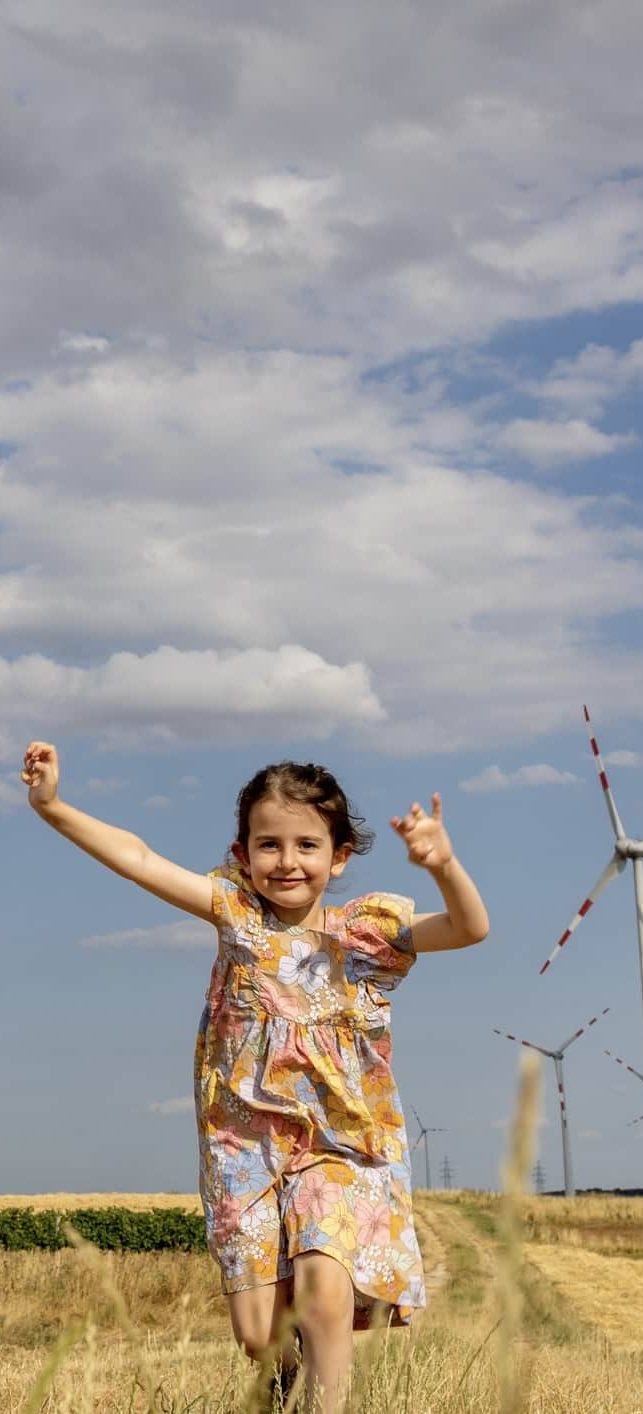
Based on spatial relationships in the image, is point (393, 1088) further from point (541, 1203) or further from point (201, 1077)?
point (541, 1203)

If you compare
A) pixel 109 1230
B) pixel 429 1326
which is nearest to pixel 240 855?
pixel 429 1326

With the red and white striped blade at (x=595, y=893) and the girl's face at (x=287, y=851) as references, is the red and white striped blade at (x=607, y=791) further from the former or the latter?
the girl's face at (x=287, y=851)

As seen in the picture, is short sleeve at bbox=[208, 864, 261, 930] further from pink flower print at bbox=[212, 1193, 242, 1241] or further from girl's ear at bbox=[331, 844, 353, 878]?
pink flower print at bbox=[212, 1193, 242, 1241]

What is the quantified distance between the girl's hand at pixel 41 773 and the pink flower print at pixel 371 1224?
1881 millimetres

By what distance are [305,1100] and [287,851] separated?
92 cm

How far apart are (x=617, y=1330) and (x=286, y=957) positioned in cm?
1437

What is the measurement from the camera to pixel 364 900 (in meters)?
6.21

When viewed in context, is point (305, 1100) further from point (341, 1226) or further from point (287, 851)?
point (287, 851)

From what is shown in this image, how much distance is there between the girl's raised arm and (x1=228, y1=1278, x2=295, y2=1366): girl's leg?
4.55ft

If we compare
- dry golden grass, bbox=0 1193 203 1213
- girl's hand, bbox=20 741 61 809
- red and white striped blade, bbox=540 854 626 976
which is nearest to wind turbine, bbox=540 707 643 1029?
red and white striped blade, bbox=540 854 626 976

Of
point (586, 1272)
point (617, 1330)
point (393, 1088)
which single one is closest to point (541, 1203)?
point (586, 1272)

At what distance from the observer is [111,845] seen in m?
5.71

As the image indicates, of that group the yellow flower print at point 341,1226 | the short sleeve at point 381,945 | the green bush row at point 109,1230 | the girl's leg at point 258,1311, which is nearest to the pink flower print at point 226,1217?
the girl's leg at point 258,1311

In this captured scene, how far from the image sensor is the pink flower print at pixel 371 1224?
5.66 metres
